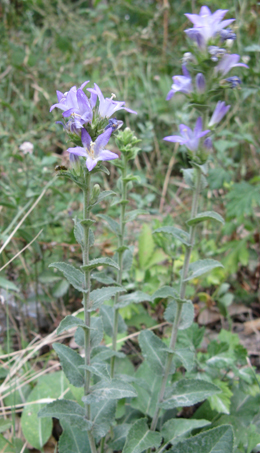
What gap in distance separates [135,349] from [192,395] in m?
0.89

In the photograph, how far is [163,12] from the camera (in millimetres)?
4926

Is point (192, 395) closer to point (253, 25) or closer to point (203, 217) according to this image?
point (203, 217)

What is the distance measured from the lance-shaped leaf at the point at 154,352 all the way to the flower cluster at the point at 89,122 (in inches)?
40.8

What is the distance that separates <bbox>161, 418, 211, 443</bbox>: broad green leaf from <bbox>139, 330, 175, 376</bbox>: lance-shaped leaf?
23cm

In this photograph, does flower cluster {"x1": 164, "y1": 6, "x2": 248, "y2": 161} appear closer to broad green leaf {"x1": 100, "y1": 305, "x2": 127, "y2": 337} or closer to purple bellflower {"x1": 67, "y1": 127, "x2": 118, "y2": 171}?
purple bellflower {"x1": 67, "y1": 127, "x2": 118, "y2": 171}

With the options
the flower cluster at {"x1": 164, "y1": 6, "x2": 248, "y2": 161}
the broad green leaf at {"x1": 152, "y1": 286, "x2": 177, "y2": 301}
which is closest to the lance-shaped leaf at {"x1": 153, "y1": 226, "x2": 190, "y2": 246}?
the broad green leaf at {"x1": 152, "y1": 286, "x2": 177, "y2": 301}

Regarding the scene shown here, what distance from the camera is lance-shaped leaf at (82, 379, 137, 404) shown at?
1.44 m

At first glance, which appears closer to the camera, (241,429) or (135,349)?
(241,429)

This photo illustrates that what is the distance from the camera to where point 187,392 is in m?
1.70

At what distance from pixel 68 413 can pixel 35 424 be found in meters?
0.59

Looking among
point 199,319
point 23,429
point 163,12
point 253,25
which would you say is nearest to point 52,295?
point 23,429

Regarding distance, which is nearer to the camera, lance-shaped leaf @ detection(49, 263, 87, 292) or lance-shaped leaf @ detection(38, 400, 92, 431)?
lance-shaped leaf @ detection(49, 263, 87, 292)

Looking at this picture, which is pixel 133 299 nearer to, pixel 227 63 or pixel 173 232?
pixel 173 232

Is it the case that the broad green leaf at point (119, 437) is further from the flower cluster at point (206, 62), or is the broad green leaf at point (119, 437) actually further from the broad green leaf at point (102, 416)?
the flower cluster at point (206, 62)
